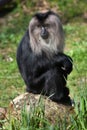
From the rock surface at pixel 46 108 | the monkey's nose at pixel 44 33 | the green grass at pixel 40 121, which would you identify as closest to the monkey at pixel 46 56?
the monkey's nose at pixel 44 33

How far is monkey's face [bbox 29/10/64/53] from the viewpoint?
20.3 feet

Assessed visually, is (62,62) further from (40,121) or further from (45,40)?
(40,121)

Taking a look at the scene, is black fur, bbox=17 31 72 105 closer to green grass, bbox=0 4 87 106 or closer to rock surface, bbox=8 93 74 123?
green grass, bbox=0 4 87 106

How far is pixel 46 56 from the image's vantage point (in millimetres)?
6266

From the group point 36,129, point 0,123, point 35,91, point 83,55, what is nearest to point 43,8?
point 83,55

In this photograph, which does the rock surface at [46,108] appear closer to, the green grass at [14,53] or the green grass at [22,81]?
the green grass at [22,81]

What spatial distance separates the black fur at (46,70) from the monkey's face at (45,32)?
0.10m

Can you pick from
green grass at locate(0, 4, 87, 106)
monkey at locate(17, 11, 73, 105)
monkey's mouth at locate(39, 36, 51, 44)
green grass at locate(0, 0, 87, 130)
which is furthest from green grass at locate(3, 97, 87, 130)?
green grass at locate(0, 4, 87, 106)

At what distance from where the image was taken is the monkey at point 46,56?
20.4 feet

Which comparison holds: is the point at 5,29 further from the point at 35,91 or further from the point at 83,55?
the point at 35,91

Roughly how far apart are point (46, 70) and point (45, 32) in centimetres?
48

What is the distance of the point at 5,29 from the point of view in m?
10.3

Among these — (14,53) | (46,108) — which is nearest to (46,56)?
(46,108)

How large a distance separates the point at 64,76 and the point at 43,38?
54cm
